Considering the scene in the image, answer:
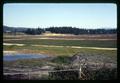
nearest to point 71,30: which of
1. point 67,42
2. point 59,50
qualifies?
point 67,42

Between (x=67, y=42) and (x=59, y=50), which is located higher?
(x=67, y=42)

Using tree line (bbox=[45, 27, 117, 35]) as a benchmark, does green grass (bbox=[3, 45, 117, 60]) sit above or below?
below

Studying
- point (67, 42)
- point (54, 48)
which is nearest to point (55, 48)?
point (54, 48)

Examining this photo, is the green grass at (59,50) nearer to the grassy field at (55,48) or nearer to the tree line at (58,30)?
the grassy field at (55,48)

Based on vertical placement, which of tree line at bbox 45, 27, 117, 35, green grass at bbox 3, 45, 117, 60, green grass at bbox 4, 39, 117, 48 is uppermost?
tree line at bbox 45, 27, 117, 35

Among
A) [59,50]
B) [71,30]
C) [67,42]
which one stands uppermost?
[71,30]

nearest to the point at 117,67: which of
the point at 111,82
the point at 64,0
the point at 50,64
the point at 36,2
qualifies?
the point at 111,82

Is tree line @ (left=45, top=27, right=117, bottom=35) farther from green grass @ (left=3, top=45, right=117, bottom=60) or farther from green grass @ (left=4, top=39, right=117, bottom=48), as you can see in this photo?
green grass @ (left=3, top=45, right=117, bottom=60)

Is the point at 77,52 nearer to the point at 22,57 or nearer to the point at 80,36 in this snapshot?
the point at 80,36

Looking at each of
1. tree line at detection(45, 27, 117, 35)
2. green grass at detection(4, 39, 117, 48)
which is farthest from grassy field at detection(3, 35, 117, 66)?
tree line at detection(45, 27, 117, 35)

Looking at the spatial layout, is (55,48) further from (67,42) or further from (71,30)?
(71,30)

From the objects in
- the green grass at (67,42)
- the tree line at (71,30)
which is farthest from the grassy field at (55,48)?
the tree line at (71,30)

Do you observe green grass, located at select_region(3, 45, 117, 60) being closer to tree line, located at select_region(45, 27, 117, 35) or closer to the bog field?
the bog field

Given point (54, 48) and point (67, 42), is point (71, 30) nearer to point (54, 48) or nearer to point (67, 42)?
point (67, 42)
